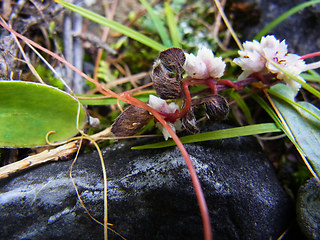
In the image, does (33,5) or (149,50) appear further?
(149,50)

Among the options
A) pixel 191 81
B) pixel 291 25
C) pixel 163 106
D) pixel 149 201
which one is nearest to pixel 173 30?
pixel 191 81

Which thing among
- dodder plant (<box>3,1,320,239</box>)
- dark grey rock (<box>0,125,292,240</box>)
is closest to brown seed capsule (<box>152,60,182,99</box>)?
dodder plant (<box>3,1,320,239</box>)

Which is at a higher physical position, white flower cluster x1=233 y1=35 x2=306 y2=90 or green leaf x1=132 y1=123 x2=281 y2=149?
white flower cluster x1=233 y1=35 x2=306 y2=90

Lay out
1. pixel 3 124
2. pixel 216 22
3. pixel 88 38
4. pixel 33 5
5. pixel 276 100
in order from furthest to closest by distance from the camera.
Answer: pixel 216 22, pixel 88 38, pixel 33 5, pixel 276 100, pixel 3 124

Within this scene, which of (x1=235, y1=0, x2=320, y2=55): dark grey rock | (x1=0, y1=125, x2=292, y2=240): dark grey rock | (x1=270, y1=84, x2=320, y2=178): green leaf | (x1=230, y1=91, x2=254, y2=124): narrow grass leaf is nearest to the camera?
(x1=0, y1=125, x2=292, y2=240): dark grey rock

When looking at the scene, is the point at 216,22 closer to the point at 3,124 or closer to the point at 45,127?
the point at 45,127

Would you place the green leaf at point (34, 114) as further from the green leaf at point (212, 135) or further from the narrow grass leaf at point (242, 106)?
the narrow grass leaf at point (242, 106)

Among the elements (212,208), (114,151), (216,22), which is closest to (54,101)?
(114,151)

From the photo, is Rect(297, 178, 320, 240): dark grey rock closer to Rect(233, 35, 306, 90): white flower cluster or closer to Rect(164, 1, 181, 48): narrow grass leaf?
Rect(233, 35, 306, 90): white flower cluster
